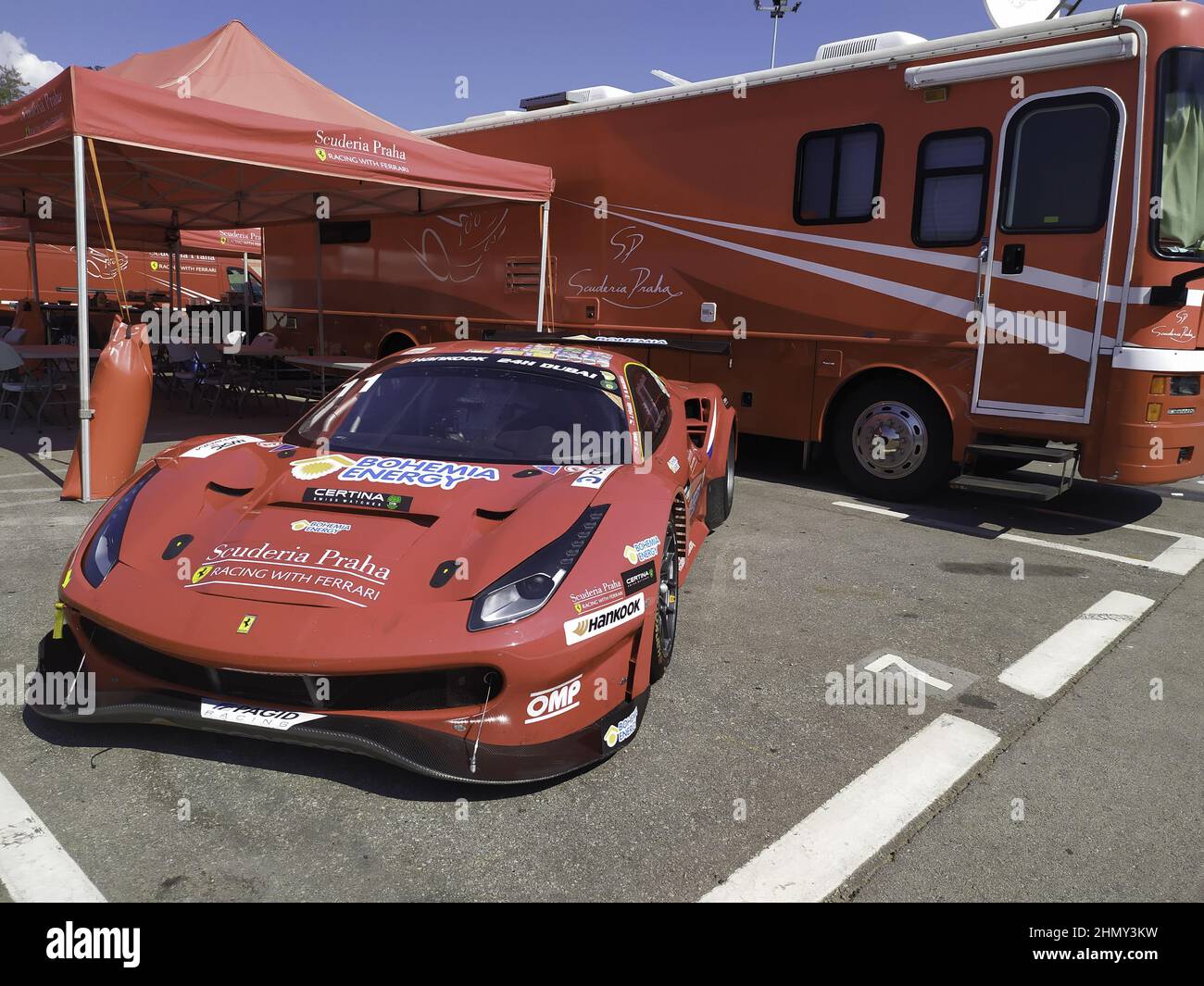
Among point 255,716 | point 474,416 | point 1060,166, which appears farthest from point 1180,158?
point 255,716

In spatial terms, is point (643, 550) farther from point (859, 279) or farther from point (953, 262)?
point (859, 279)

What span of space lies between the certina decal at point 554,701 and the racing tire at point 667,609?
689mm

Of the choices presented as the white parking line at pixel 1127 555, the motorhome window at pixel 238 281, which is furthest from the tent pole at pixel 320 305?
the motorhome window at pixel 238 281

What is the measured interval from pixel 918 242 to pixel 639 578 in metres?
4.95

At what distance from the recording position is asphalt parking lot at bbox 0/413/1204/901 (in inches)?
96.5

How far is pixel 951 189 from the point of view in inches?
262

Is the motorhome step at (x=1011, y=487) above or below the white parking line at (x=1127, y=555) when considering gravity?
above

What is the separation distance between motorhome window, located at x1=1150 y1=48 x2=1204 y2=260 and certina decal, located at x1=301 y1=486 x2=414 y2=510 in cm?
531

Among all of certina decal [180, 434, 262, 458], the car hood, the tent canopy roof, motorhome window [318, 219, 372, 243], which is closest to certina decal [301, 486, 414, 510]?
the car hood

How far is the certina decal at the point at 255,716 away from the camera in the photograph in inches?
102

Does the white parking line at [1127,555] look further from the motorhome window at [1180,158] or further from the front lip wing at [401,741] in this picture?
the front lip wing at [401,741]

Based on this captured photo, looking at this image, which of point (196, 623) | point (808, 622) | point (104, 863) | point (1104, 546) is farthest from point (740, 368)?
point (104, 863)

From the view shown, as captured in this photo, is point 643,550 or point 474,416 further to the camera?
point 474,416

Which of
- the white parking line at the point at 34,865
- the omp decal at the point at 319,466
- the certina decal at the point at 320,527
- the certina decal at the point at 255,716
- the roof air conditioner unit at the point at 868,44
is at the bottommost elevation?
the white parking line at the point at 34,865
